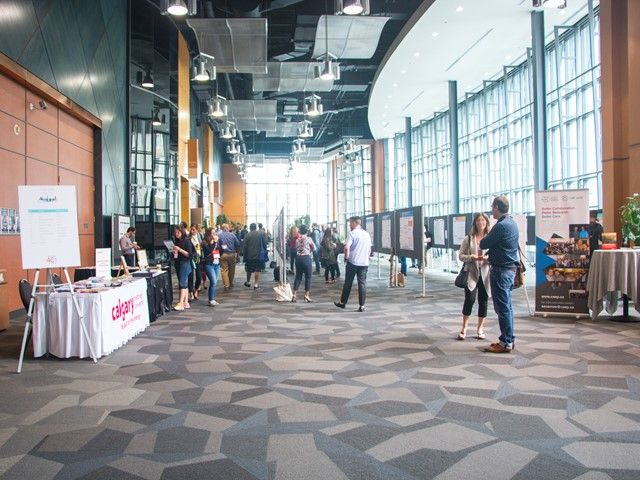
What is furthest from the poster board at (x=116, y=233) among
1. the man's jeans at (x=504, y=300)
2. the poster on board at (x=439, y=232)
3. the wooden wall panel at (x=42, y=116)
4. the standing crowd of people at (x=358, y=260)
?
the poster on board at (x=439, y=232)

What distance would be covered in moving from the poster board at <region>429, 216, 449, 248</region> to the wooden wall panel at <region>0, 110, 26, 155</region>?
11.1 metres

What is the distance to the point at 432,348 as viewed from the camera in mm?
5789

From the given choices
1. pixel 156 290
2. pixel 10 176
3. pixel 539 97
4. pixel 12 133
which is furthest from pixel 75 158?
pixel 539 97

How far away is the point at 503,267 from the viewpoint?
554 centimetres

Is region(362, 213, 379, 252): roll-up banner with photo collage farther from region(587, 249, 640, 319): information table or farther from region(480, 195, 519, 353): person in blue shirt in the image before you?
region(480, 195, 519, 353): person in blue shirt

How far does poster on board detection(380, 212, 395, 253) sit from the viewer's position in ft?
42.2

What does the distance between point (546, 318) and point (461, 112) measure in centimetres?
1522

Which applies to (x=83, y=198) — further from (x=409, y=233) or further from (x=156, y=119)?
(x=409, y=233)

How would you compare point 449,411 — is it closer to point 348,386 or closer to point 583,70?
point 348,386

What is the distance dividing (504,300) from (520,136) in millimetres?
12371

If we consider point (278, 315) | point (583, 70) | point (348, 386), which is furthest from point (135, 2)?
point (348, 386)

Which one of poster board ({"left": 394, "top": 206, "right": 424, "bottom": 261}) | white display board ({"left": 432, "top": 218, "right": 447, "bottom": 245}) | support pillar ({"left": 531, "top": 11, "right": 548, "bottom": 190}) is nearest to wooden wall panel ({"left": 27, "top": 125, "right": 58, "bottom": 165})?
poster board ({"left": 394, "top": 206, "right": 424, "bottom": 261})

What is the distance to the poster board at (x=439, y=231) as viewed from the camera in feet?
52.5

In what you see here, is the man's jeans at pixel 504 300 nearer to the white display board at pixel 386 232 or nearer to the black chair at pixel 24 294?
the black chair at pixel 24 294
